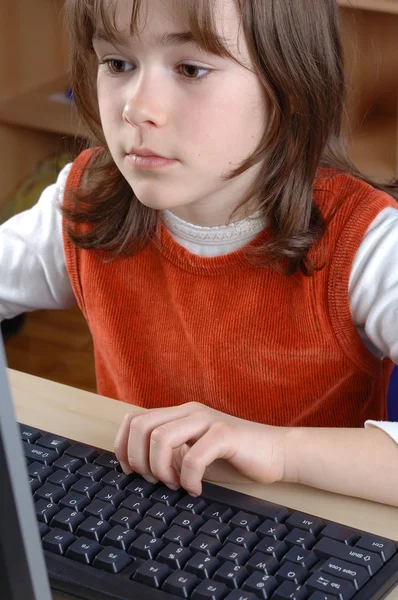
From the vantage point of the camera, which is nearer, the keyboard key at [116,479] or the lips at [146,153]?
the keyboard key at [116,479]

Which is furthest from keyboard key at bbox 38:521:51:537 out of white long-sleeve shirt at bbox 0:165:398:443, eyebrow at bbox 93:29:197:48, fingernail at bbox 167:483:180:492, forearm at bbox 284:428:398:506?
eyebrow at bbox 93:29:197:48

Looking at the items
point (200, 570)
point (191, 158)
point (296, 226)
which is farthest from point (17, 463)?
point (296, 226)

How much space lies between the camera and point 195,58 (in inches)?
34.2

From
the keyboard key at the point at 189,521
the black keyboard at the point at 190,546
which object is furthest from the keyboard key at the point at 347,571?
the keyboard key at the point at 189,521

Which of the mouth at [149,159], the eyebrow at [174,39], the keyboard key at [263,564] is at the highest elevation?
the eyebrow at [174,39]

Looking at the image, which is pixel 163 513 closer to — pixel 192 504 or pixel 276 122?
pixel 192 504

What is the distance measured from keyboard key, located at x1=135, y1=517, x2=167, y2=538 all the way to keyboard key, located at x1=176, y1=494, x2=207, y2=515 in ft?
0.10

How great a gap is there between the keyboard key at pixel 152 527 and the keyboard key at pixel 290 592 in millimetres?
107

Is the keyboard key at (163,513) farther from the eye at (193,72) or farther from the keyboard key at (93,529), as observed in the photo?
the eye at (193,72)

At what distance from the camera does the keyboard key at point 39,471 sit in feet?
2.60

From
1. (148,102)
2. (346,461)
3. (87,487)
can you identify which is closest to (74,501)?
(87,487)

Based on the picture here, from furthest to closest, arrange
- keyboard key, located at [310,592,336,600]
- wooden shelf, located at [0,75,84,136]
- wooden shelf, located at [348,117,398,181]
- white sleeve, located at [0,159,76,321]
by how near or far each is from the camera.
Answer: wooden shelf, located at [0,75,84,136] → wooden shelf, located at [348,117,398,181] → white sleeve, located at [0,159,76,321] → keyboard key, located at [310,592,336,600]

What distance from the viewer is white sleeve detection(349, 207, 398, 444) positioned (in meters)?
0.97

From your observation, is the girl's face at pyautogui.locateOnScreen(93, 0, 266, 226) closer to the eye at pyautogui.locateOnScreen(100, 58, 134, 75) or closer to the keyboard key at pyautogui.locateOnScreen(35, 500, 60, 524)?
the eye at pyautogui.locateOnScreen(100, 58, 134, 75)
